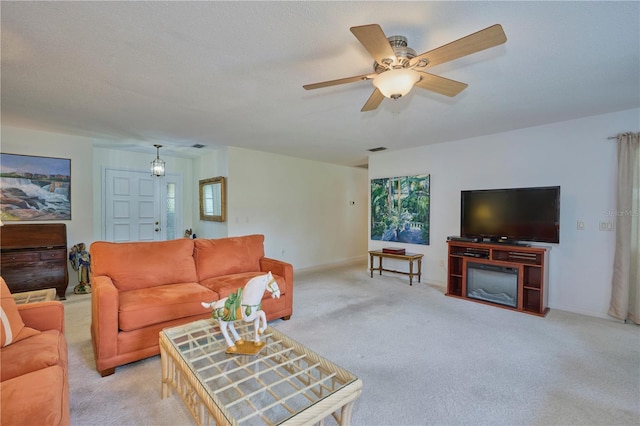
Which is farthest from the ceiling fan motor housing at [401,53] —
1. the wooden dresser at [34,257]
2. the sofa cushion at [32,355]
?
the wooden dresser at [34,257]

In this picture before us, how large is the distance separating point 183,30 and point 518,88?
106 inches

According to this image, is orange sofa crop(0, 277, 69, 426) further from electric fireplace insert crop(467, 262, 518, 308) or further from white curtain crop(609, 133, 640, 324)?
white curtain crop(609, 133, 640, 324)

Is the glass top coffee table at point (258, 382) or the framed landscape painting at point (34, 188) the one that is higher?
the framed landscape painting at point (34, 188)

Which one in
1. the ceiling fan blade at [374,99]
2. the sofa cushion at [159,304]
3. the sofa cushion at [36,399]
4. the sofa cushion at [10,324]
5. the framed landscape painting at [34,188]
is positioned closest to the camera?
the sofa cushion at [36,399]

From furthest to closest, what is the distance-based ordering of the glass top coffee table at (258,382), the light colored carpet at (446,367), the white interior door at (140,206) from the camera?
the white interior door at (140,206) < the light colored carpet at (446,367) < the glass top coffee table at (258,382)

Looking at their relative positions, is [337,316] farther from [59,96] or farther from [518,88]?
[59,96]

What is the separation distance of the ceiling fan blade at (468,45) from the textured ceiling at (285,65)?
23cm

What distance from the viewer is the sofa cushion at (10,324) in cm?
159

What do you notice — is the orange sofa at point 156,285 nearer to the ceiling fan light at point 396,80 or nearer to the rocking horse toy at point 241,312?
the rocking horse toy at point 241,312

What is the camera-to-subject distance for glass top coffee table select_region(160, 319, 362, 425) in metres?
1.26

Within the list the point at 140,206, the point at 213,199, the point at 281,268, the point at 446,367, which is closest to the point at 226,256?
the point at 281,268

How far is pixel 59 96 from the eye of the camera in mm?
2803

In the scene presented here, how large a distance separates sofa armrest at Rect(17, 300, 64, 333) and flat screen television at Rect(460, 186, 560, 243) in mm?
4473

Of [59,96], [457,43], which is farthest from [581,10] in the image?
[59,96]
